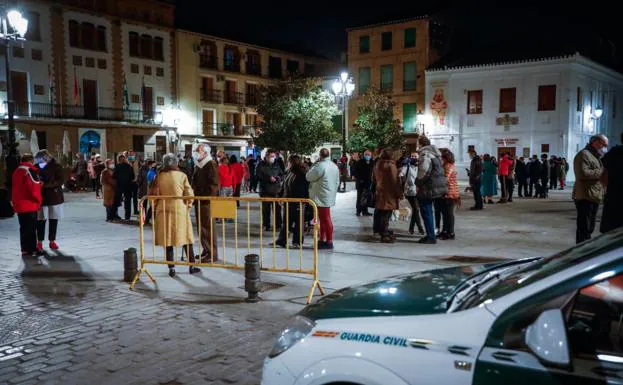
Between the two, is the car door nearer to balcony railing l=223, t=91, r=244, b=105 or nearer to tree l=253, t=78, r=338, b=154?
tree l=253, t=78, r=338, b=154

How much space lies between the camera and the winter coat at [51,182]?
33.2ft

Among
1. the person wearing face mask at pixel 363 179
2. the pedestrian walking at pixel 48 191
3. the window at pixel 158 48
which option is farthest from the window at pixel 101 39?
the pedestrian walking at pixel 48 191

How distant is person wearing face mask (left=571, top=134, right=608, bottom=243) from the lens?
26.2 ft

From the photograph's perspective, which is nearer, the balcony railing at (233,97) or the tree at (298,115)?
the tree at (298,115)

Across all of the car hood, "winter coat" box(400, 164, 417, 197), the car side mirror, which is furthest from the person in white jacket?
the car side mirror

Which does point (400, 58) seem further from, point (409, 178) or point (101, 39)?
point (409, 178)

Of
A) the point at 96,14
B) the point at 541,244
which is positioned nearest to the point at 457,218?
the point at 541,244

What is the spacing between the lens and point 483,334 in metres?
2.40

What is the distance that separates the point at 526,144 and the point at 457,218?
22831 millimetres

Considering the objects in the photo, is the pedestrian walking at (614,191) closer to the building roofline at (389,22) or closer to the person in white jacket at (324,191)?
the person in white jacket at (324,191)

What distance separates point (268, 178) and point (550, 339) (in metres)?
10.3

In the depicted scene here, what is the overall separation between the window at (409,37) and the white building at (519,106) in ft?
11.6

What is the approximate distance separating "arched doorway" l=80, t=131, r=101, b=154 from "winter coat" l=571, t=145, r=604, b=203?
1399 inches

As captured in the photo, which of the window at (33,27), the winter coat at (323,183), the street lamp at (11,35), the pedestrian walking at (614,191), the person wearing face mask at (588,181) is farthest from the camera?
the window at (33,27)
